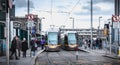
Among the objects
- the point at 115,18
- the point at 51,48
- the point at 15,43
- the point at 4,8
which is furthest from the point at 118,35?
the point at 4,8

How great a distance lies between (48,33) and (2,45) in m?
27.7

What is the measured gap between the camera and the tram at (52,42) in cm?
6519

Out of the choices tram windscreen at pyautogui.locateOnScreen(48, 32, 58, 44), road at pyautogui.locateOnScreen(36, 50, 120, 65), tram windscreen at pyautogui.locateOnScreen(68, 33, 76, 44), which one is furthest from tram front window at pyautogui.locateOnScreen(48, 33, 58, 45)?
road at pyautogui.locateOnScreen(36, 50, 120, 65)

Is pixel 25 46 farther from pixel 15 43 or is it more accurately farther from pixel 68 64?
pixel 68 64

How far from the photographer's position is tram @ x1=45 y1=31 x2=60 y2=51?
65188mm

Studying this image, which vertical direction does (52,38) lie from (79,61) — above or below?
above

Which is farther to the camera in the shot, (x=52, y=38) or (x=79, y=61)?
(x=52, y=38)

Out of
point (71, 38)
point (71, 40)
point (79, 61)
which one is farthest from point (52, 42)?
point (79, 61)

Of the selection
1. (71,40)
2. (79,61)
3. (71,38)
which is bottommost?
(79,61)

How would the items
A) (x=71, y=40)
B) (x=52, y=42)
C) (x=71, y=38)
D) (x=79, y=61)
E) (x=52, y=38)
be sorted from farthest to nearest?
(x=71, y=38) → (x=71, y=40) → (x=52, y=38) → (x=52, y=42) → (x=79, y=61)

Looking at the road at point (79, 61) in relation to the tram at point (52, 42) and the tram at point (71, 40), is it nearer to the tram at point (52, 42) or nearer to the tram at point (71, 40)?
the tram at point (52, 42)

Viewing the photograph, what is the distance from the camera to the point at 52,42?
65375 millimetres

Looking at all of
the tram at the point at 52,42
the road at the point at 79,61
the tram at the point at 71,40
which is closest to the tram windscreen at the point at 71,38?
the tram at the point at 71,40

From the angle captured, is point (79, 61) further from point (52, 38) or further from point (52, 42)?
point (52, 38)
